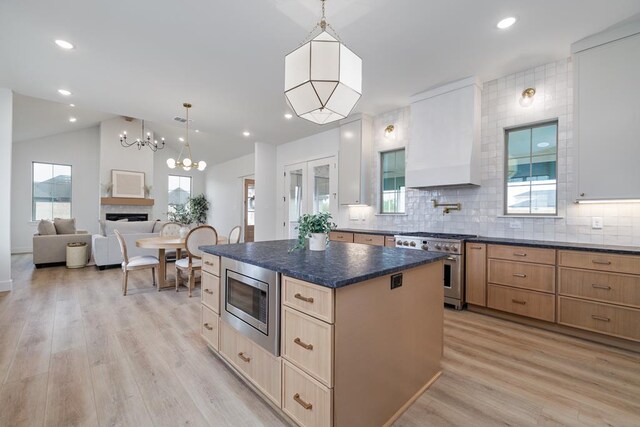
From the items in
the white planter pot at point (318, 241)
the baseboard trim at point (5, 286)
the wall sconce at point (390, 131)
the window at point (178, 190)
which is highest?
the wall sconce at point (390, 131)

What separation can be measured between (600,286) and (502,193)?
1.35 metres

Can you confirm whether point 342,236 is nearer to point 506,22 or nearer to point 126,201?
point 506,22

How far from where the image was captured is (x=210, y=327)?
231 cm

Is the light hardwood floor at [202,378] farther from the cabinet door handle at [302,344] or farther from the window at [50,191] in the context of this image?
the window at [50,191]

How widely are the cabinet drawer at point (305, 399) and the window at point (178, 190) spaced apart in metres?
10.9

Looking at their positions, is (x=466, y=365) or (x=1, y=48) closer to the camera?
(x=466, y=365)

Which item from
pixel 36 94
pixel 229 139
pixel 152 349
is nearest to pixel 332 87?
pixel 152 349

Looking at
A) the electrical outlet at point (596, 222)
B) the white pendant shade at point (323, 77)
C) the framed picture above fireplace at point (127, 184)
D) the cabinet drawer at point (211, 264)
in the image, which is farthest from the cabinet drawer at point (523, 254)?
the framed picture above fireplace at point (127, 184)

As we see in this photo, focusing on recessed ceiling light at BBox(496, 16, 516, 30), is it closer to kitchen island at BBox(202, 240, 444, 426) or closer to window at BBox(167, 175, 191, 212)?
kitchen island at BBox(202, 240, 444, 426)

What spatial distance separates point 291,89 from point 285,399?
5.80 ft

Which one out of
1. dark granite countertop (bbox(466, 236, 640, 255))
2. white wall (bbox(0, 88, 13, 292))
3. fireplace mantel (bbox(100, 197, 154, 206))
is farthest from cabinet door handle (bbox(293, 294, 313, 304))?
fireplace mantel (bbox(100, 197, 154, 206))

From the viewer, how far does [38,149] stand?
812 centimetres

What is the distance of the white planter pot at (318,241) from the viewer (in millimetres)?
2121

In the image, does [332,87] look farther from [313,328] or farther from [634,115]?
[634,115]
